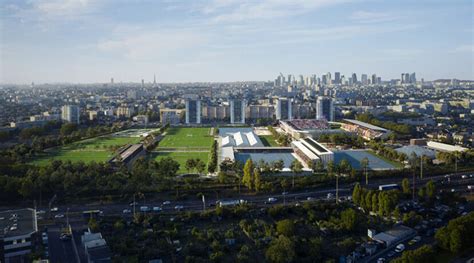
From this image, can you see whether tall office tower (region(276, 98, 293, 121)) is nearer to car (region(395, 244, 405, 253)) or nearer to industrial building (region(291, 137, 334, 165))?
industrial building (region(291, 137, 334, 165))

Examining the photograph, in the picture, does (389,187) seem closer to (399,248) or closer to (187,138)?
(399,248)

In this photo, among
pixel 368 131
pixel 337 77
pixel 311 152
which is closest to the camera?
pixel 311 152

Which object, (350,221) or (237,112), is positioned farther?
(237,112)

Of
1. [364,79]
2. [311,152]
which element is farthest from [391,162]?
[364,79]

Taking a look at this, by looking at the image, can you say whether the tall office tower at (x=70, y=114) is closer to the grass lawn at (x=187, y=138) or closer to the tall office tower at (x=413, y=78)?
the grass lawn at (x=187, y=138)

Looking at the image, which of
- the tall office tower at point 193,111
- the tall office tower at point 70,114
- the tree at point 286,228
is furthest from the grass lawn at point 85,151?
the tree at point 286,228

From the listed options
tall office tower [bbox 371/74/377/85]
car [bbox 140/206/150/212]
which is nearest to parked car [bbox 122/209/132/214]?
car [bbox 140/206/150/212]
